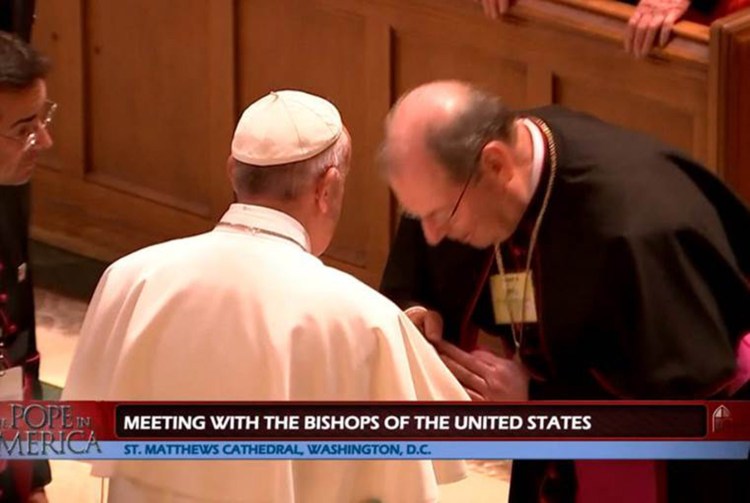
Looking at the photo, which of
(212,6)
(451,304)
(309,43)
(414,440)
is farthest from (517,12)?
(414,440)

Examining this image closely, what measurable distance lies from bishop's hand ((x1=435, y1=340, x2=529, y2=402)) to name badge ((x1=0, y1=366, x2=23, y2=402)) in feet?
3.28

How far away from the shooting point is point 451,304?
4.63 m

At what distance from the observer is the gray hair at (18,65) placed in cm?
467

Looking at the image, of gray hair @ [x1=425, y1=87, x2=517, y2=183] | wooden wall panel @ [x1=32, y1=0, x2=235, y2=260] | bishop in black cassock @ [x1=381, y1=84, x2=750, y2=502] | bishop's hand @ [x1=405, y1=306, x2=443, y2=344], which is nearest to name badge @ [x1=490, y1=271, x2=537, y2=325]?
bishop in black cassock @ [x1=381, y1=84, x2=750, y2=502]

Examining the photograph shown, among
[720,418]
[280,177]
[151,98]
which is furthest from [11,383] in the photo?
[151,98]

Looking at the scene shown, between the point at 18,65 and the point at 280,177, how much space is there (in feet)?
3.23

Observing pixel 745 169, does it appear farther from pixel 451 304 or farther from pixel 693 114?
pixel 451 304

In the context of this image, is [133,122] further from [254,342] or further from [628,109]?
[254,342]

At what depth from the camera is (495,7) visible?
634 centimetres

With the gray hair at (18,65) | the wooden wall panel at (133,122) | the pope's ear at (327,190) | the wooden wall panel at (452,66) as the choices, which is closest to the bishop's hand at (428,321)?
the pope's ear at (327,190)

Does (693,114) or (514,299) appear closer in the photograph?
(514,299)

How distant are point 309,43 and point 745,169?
6.13 feet

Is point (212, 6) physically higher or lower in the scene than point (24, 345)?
higher

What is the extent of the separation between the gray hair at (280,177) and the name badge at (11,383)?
3.13ft
